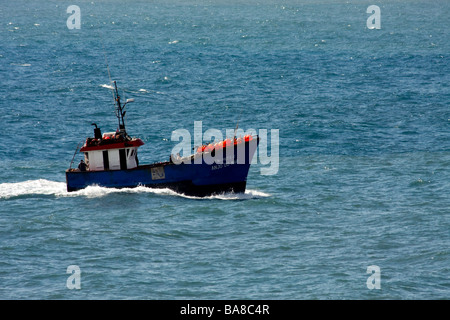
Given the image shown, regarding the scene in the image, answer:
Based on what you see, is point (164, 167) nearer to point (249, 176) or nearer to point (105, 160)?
point (105, 160)

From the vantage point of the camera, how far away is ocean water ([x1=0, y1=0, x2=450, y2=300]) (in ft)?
120

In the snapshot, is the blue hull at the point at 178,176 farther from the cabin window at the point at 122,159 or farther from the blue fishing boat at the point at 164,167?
the cabin window at the point at 122,159

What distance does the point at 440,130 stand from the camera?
68812 mm

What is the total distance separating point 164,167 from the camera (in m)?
48.5

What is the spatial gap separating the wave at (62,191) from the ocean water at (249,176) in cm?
14

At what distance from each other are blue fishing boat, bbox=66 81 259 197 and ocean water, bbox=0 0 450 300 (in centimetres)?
78

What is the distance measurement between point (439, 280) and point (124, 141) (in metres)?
21.3

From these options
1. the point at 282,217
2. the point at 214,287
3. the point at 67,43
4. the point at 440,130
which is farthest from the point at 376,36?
the point at 214,287

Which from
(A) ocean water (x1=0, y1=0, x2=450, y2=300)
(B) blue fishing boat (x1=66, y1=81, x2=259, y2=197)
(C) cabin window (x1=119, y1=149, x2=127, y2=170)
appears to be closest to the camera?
(A) ocean water (x1=0, y1=0, x2=450, y2=300)

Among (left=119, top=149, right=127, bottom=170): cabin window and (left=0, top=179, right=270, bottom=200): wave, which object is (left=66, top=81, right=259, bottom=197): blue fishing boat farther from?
(left=0, top=179, right=270, bottom=200): wave

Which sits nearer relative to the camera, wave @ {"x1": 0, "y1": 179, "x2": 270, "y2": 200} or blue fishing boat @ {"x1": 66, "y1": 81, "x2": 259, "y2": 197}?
blue fishing boat @ {"x1": 66, "y1": 81, "x2": 259, "y2": 197}

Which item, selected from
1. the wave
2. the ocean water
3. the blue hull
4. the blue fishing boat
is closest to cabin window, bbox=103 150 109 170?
the blue fishing boat

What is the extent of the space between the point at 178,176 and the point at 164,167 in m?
1.06
